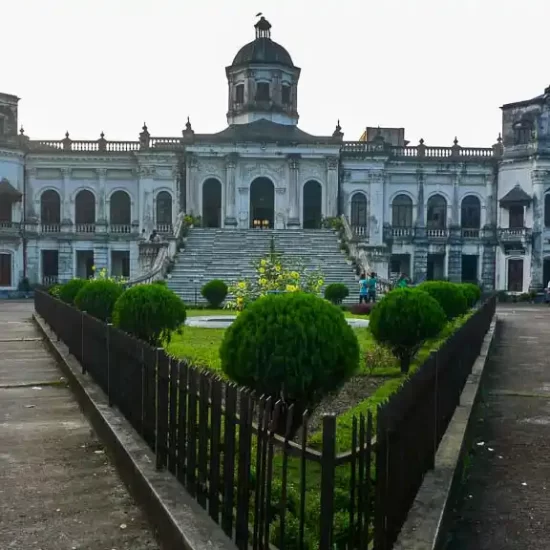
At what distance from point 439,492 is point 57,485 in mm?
2812

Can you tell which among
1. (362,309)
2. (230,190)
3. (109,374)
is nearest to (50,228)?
(230,190)

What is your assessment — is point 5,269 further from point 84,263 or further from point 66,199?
point 66,199

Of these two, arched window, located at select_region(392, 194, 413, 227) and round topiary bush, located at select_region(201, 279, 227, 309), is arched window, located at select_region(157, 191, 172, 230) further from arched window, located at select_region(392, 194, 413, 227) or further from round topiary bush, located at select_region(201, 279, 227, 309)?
round topiary bush, located at select_region(201, 279, 227, 309)

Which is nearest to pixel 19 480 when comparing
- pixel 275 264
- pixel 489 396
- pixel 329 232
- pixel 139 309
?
pixel 139 309

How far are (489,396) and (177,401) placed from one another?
19.5ft

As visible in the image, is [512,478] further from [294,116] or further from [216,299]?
[294,116]

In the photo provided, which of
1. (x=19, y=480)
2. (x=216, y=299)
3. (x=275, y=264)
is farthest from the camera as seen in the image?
(x=216, y=299)

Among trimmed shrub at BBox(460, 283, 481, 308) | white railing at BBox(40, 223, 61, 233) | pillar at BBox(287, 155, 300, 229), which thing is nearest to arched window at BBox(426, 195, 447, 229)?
pillar at BBox(287, 155, 300, 229)

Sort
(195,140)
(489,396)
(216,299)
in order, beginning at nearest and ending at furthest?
(489,396) → (216,299) → (195,140)

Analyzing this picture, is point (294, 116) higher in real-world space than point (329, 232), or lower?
higher

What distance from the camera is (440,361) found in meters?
6.17

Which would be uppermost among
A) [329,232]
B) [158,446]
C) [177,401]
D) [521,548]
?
[329,232]

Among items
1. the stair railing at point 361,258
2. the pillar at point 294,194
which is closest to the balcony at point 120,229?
the pillar at point 294,194

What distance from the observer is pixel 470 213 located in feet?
138
